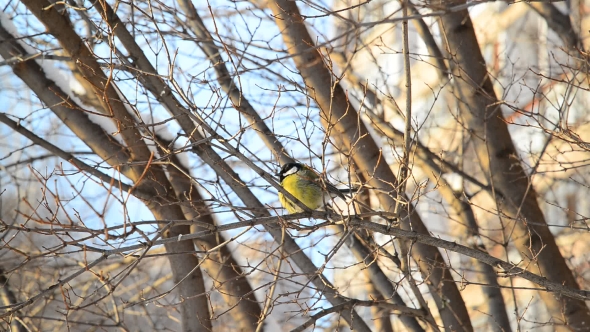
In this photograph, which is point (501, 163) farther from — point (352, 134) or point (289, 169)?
point (289, 169)

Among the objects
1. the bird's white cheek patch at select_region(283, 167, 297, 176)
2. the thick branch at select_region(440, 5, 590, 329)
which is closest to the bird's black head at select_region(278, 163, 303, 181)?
the bird's white cheek patch at select_region(283, 167, 297, 176)

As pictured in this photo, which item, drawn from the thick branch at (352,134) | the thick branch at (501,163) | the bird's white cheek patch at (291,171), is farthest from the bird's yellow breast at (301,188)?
the thick branch at (501,163)

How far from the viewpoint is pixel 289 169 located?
4.46m

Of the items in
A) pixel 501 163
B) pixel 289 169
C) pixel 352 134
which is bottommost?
pixel 501 163

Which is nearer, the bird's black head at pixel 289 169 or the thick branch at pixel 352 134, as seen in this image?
the thick branch at pixel 352 134

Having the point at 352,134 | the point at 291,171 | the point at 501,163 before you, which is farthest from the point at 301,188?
the point at 501,163

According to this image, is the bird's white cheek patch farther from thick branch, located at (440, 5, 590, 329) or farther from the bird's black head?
thick branch, located at (440, 5, 590, 329)

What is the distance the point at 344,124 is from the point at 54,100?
203 centimetres

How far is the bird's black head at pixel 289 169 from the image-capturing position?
4.41m

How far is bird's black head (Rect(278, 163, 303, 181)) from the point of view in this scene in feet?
14.5

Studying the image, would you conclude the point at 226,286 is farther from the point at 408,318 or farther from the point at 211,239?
the point at 408,318

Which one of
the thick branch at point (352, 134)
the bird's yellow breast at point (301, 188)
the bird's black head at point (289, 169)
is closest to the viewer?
the thick branch at point (352, 134)

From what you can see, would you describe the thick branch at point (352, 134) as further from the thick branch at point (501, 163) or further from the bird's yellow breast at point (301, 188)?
the thick branch at point (501, 163)

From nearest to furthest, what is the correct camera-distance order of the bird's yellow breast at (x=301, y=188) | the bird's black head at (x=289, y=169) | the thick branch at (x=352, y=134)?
the thick branch at (x=352, y=134) < the bird's black head at (x=289, y=169) < the bird's yellow breast at (x=301, y=188)
